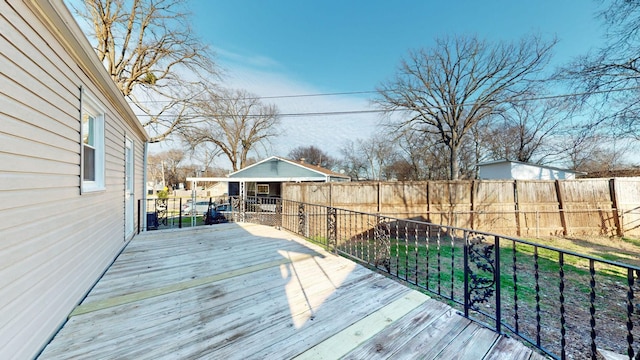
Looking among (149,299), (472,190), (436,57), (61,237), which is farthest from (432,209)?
(436,57)

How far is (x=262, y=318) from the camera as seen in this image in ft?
6.79

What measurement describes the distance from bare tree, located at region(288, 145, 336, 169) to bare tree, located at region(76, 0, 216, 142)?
865 inches

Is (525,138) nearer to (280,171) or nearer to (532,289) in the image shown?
(280,171)

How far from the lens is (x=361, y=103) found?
1377 cm

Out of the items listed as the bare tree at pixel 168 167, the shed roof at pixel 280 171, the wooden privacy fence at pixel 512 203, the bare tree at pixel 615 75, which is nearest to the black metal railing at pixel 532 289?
the wooden privacy fence at pixel 512 203

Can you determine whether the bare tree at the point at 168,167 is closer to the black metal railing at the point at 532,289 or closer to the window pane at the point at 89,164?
the window pane at the point at 89,164

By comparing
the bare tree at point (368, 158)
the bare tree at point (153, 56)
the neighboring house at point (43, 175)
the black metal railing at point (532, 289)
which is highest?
the bare tree at point (153, 56)

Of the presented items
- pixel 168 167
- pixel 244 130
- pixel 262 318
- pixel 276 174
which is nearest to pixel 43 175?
pixel 262 318

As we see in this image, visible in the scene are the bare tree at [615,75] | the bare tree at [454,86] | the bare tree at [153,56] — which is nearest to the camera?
the bare tree at [615,75]

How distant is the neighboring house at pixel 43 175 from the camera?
1.36 meters

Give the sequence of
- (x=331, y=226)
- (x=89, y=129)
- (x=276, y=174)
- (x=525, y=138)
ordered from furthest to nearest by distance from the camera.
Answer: (x=525, y=138)
(x=276, y=174)
(x=331, y=226)
(x=89, y=129)

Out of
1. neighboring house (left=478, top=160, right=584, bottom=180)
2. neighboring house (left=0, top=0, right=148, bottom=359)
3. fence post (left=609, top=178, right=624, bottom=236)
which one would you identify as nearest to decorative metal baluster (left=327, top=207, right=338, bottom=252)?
neighboring house (left=0, top=0, right=148, bottom=359)

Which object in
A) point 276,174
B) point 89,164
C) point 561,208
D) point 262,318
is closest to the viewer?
point 262,318

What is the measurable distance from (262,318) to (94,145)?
10.2ft
